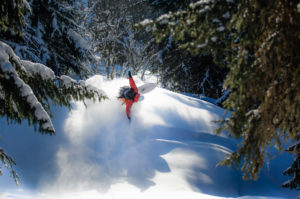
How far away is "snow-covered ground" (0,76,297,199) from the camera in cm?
486

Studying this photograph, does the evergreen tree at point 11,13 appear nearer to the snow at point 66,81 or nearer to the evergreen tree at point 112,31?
the snow at point 66,81

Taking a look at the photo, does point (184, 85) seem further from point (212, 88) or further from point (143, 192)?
point (143, 192)

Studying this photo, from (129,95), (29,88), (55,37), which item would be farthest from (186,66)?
(29,88)

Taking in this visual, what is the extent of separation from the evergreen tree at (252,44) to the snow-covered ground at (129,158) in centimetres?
265

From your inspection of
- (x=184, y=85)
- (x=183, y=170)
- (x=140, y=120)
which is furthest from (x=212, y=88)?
(x=183, y=170)

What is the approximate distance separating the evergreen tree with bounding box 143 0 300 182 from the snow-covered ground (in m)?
2.65

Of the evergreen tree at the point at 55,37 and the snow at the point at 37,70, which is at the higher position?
the evergreen tree at the point at 55,37

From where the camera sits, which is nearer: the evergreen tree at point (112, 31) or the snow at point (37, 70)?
the snow at point (37, 70)

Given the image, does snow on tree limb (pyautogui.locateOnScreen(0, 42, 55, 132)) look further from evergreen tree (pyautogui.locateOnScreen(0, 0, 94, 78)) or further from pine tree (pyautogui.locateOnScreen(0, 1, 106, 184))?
evergreen tree (pyautogui.locateOnScreen(0, 0, 94, 78))

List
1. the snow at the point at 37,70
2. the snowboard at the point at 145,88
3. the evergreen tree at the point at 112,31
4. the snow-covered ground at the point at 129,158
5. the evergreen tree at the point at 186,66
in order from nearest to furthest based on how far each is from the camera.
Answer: the snow at the point at 37,70 → the snow-covered ground at the point at 129,158 → the snowboard at the point at 145,88 → the evergreen tree at the point at 186,66 → the evergreen tree at the point at 112,31

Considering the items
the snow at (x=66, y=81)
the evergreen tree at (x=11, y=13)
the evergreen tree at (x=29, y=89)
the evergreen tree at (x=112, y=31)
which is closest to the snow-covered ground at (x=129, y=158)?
the evergreen tree at (x=29, y=89)

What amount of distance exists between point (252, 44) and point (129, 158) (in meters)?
4.14

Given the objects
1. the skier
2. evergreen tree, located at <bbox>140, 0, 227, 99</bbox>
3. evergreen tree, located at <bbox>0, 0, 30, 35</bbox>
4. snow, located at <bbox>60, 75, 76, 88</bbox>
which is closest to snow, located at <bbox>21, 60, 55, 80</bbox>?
snow, located at <bbox>60, 75, 76, 88</bbox>

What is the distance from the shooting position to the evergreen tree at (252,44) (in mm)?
2318
